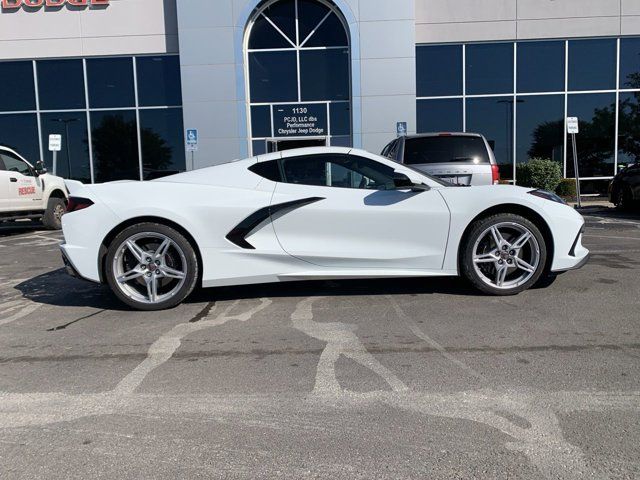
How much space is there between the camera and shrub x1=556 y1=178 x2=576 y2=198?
17.7m

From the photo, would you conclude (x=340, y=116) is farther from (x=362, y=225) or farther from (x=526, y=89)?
(x=362, y=225)

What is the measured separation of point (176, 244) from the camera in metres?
4.95

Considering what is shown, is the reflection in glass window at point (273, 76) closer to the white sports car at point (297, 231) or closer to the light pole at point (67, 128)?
the light pole at point (67, 128)

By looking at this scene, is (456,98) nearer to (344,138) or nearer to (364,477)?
(344,138)

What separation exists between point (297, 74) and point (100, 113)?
6752 mm

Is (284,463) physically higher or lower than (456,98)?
lower

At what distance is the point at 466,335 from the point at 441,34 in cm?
1565

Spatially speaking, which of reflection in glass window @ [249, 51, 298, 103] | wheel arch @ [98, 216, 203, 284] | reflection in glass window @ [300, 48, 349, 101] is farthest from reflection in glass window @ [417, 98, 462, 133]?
wheel arch @ [98, 216, 203, 284]

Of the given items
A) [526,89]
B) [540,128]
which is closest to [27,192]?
[526,89]

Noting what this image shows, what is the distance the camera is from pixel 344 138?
1777 centimetres

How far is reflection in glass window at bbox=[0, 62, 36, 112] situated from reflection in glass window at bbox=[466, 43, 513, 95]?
1455cm

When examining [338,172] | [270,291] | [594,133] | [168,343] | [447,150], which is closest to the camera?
[168,343]

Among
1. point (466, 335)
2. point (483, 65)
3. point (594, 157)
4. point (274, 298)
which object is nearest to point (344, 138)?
point (483, 65)

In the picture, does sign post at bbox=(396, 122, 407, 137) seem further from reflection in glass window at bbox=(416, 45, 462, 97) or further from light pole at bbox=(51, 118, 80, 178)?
light pole at bbox=(51, 118, 80, 178)
